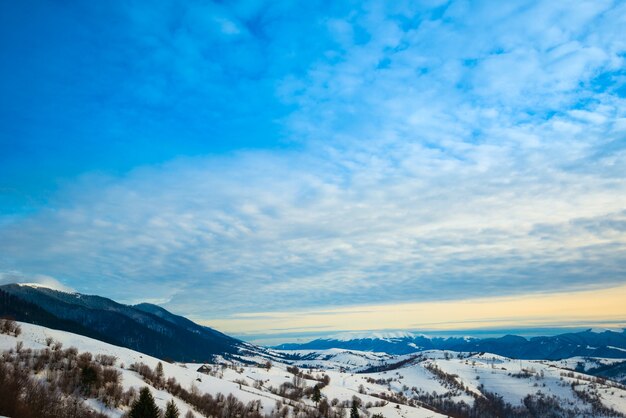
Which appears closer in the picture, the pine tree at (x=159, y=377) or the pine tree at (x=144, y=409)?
the pine tree at (x=144, y=409)

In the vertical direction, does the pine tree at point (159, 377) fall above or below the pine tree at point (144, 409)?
below

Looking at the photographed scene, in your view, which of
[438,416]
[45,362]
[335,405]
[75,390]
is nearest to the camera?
[75,390]

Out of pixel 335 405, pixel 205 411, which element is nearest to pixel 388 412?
pixel 335 405

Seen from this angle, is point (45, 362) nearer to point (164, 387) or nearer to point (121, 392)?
point (121, 392)

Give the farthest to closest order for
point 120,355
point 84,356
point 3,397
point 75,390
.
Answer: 1. point 120,355
2. point 84,356
3. point 75,390
4. point 3,397

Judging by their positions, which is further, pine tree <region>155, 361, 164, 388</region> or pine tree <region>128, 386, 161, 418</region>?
pine tree <region>155, 361, 164, 388</region>

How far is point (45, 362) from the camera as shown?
227 ft

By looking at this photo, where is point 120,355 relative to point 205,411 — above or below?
above

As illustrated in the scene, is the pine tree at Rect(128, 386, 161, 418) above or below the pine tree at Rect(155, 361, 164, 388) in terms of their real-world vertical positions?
above

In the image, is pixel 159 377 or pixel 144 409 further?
pixel 159 377

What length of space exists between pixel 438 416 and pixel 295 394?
223ft

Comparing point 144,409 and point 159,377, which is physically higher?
point 144,409

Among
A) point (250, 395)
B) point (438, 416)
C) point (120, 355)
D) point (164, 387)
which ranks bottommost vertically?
point (438, 416)

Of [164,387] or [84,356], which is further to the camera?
[164,387]
